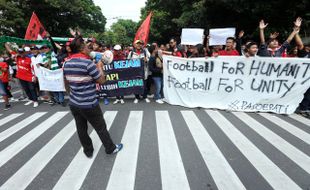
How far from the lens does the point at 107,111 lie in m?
7.07

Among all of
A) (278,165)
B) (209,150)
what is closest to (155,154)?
(209,150)

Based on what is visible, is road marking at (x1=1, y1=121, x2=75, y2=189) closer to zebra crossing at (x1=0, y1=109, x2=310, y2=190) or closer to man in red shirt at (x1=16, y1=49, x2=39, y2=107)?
zebra crossing at (x1=0, y1=109, x2=310, y2=190)

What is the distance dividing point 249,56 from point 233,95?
110 centimetres

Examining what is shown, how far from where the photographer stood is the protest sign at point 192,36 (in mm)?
9633

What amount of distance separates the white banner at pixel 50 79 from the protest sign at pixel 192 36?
4.80 m

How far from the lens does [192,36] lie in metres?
9.71

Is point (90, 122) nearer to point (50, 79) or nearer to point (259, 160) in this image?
point (259, 160)

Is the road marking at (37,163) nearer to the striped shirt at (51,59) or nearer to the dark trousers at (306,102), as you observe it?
the striped shirt at (51,59)

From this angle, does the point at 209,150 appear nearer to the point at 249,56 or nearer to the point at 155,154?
the point at 155,154

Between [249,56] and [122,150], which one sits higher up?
[249,56]

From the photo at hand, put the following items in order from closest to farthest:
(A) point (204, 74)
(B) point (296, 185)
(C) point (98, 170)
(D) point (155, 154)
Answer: (B) point (296, 185), (C) point (98, 170), (D) point (155, 154), (A) point (204, 74)

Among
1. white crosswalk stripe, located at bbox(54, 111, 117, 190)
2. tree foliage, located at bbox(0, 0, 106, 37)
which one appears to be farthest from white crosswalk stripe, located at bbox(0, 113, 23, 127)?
tree foliage, located at bbox(0, 0, 106, 37)

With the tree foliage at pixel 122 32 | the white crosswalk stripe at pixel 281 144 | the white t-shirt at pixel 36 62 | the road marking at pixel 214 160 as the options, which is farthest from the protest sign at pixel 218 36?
the tree foliage at pixel 122 32

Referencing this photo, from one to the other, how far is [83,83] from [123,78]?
437 centimetres
